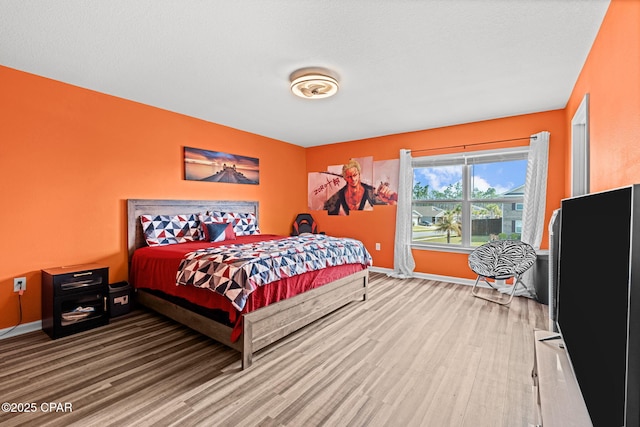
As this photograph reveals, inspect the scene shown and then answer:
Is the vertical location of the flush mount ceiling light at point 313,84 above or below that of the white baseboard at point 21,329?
above

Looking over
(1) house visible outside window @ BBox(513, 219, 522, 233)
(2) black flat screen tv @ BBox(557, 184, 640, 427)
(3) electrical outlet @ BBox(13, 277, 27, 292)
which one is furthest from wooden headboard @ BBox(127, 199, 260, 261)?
(1) house visible outside window @ BBox(513, 219, 522, 233)

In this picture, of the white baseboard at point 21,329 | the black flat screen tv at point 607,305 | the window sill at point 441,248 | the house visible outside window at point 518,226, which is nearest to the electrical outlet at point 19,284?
the white baseboard at point 21,329

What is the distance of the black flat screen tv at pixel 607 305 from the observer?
28.9 inches

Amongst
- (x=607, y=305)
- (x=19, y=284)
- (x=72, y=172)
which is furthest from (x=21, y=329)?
(x=607, y=305)

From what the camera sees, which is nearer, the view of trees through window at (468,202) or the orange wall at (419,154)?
the orange wall at (419,154)

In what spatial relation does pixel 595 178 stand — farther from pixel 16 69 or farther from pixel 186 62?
pixel 16 69

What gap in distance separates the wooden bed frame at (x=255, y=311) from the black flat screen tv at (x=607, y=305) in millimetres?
1912

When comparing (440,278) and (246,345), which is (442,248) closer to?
A: (440,278)

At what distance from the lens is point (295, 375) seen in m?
2.06

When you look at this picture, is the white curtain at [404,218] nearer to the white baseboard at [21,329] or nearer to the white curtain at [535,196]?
the white curtain at [535,196]

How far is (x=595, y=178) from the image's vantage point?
88.4 inches

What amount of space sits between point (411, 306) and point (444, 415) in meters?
1.83

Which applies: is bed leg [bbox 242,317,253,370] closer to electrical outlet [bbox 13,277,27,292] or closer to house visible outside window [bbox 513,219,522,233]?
electrical outlet [bbox 13,277,27,292]

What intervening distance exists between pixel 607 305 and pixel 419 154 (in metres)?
4.14
